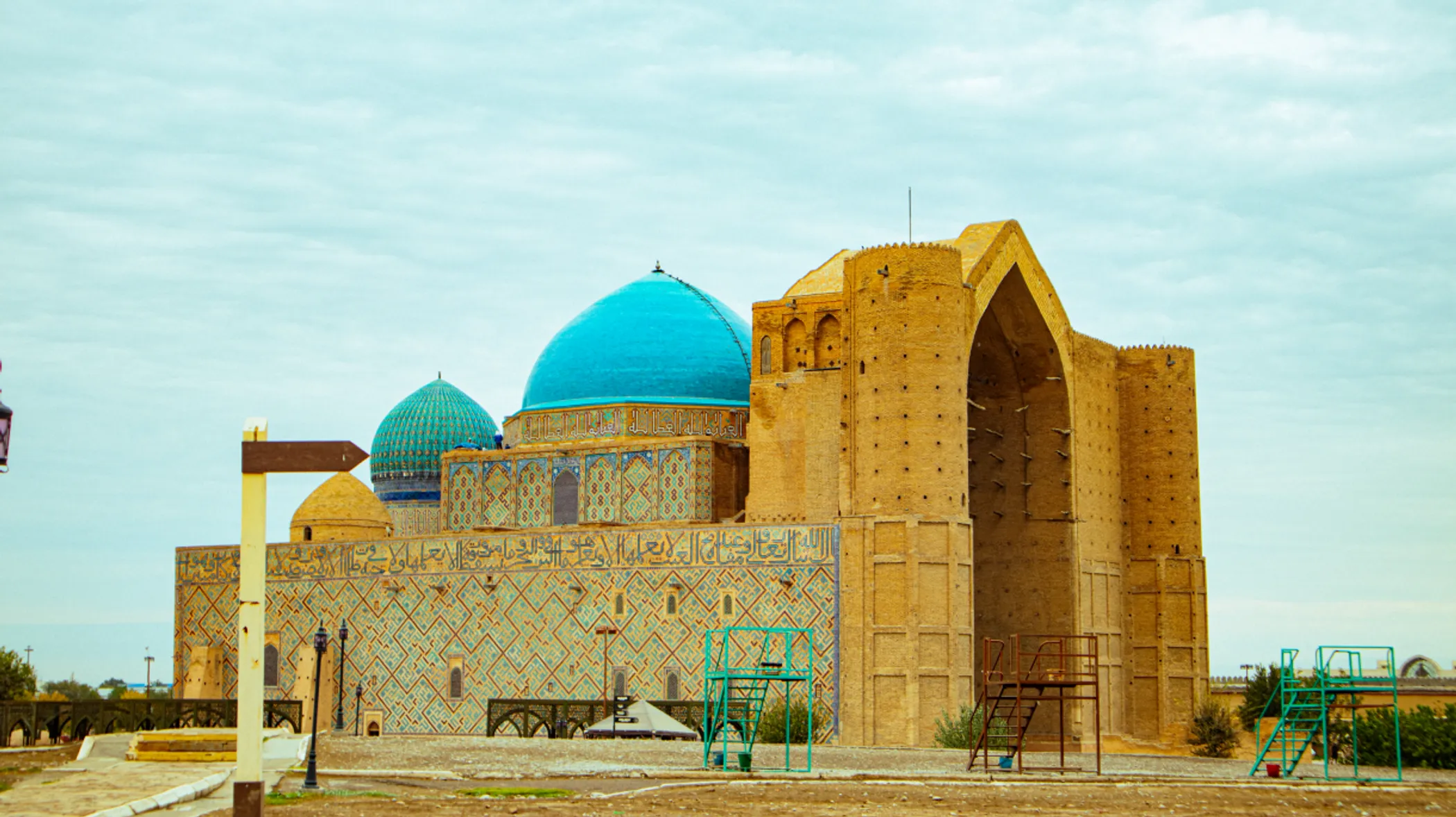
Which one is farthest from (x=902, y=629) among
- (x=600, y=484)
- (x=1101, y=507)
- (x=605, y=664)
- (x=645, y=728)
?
(x=600, y=484)

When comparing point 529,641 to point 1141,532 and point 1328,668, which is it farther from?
point 1328,668

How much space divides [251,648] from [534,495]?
1048 inches

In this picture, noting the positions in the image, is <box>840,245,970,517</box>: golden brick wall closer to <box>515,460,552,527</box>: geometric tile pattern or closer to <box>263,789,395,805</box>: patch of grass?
<box>515,460,552,527</box>: geometric tile pattern

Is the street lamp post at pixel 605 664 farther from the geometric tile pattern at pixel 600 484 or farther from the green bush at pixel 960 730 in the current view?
the green bush at pixel 960 730

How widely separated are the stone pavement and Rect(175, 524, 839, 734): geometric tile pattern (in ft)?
38.3

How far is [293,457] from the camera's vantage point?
847cm

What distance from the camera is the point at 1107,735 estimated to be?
3300 cm

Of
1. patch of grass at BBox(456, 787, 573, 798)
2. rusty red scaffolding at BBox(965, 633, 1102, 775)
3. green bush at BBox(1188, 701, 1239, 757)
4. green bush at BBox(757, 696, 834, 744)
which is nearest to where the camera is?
patch of grass at BBox(456, 787, 573, 798)

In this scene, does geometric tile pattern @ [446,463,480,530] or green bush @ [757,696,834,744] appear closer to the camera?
green bush @ [757,696,834,744]

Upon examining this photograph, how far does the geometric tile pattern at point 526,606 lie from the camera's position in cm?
2922

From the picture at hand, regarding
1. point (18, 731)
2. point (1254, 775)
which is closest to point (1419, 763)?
point (1254, 775)

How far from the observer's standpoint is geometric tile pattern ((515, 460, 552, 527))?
1366 inches

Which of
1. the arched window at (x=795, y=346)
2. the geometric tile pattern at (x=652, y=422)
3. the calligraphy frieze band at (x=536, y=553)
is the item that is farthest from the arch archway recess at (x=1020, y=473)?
the calligraphy frieze band at (x=536, y=553)

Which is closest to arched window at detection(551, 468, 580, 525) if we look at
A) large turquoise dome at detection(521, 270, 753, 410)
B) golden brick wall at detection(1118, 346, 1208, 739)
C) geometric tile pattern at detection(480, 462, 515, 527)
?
geometric tile pattern at detection(480, 462, 515, 527)
